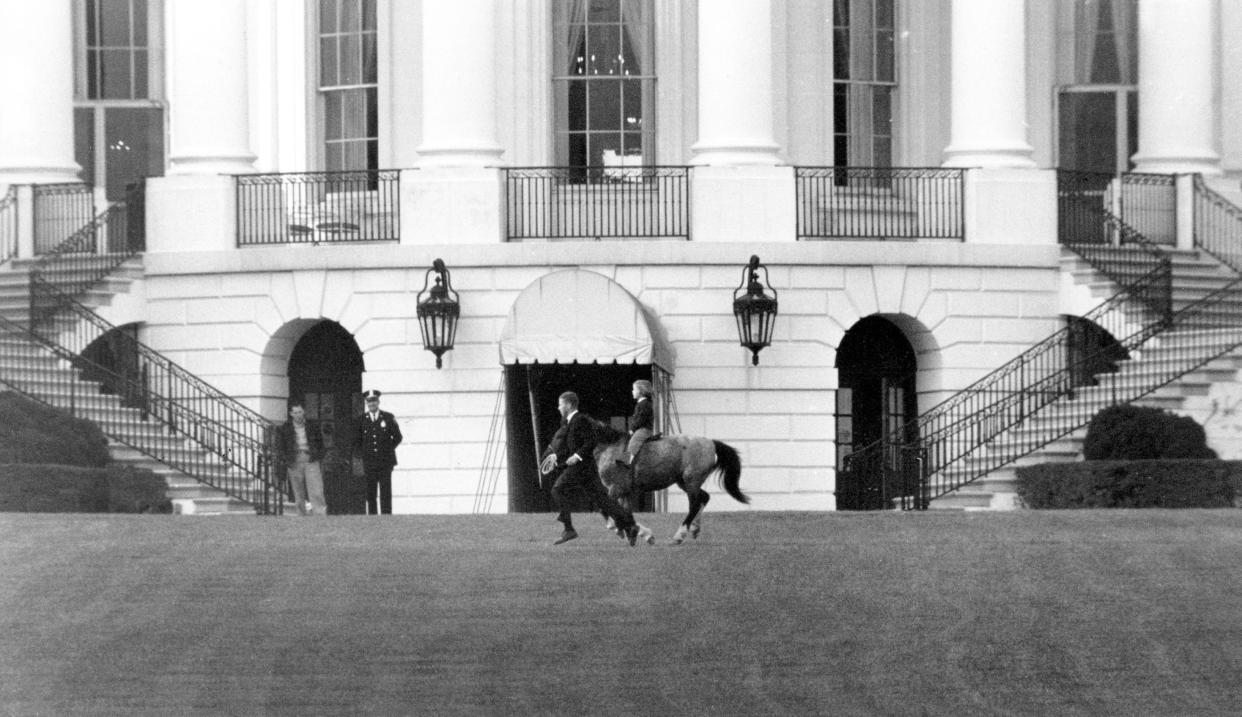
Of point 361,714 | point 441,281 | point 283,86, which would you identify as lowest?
point 361,714

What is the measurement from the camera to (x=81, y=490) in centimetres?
4372

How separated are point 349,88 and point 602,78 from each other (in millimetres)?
4041

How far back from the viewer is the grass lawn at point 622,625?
88.7 feet

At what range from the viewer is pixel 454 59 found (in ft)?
162

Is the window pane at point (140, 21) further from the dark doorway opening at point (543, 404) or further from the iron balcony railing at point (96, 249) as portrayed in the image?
the dark doorway opening at point (543, 404)

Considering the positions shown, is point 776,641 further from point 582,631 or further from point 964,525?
point 964,525

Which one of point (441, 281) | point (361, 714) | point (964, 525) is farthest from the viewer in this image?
point (441, 281)

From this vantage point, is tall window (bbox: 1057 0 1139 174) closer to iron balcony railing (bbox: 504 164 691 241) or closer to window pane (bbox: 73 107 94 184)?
iron balcony railing (bbox: 504 164 691 241)

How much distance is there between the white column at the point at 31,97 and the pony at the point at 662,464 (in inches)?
802

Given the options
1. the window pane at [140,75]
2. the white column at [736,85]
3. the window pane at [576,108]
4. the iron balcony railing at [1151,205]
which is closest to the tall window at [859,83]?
the white column at [736,85]

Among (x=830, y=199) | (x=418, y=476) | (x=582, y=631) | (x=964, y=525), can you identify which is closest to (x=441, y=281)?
(x=418, y=476)

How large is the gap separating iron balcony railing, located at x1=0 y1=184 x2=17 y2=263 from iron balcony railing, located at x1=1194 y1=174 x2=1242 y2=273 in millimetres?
17882

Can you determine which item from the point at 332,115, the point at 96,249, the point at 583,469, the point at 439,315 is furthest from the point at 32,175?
the point at 583,469

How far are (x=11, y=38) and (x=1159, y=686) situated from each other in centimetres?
2840
